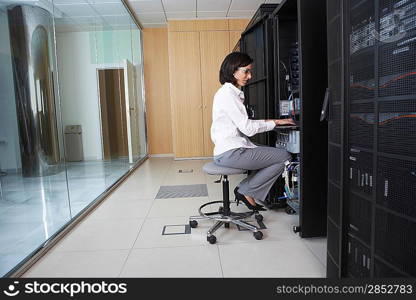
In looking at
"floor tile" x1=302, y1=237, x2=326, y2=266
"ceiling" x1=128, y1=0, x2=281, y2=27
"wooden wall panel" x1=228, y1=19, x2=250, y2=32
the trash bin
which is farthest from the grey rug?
"wooden wall panel" x1=228, y1=19, x2=250, y2=32

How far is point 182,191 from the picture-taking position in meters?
3.88

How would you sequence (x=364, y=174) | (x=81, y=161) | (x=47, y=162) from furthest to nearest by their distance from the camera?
(x=81, y=161) < (x=47, y=162) < (x=364, y=174)

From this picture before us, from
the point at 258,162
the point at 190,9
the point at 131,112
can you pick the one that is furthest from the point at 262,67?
the point at 190,9

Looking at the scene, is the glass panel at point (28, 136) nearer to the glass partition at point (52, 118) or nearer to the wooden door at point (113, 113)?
the glass partition at point (52, 118)

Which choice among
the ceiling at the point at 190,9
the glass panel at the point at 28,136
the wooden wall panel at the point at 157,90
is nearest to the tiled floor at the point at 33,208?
the glass panel at the point at 28,136

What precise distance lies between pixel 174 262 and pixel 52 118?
162 cm

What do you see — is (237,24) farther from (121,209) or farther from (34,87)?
(34,87)

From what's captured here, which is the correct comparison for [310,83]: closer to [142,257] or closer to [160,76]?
[142,257]

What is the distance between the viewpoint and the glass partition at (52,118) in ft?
6.70

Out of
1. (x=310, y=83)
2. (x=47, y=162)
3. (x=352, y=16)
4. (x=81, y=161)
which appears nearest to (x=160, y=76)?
(x=81, y=161)

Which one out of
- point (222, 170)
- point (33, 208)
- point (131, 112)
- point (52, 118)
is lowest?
point (33, 208)

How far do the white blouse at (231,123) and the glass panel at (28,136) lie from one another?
1.39 metres

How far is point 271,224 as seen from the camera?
2596 millimetres

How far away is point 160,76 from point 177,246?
18.2ft
